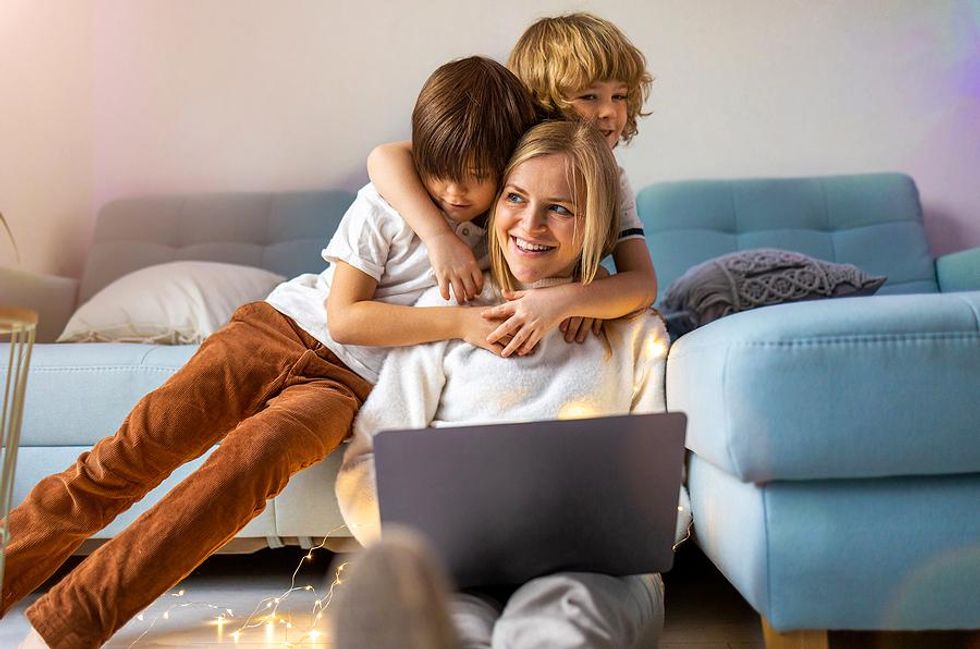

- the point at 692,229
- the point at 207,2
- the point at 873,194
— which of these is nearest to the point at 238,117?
the point at 207,2

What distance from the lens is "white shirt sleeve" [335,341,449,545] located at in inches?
47.8

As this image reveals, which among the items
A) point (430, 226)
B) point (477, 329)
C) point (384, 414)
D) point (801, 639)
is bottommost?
point (801, 639)

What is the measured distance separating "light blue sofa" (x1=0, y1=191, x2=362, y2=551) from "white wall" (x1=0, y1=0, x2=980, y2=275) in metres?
0.22

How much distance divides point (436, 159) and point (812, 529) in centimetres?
67

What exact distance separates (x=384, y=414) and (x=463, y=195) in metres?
0.32

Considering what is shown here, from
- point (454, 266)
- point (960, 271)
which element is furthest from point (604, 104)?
point (960, 271)

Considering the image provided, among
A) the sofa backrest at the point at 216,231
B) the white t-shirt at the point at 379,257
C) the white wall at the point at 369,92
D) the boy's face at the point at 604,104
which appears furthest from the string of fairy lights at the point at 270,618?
the white wall at the point at 369,92

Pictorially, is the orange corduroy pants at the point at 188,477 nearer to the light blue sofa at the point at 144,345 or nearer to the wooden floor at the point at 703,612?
the light blue sofa at the point at 144,345

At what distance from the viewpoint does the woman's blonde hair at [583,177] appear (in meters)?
1.21

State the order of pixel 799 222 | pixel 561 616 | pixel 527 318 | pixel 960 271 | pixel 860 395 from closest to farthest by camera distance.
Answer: pixel 561 616
pixel 860 395
pixel 527 318
pixel 960 271
pixel 799 222

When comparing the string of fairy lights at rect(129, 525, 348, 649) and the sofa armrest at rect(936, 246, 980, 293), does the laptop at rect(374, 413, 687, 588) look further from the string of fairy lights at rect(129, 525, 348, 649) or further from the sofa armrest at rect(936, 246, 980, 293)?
the sofa armrest at rect(936, 246, 980, 293)

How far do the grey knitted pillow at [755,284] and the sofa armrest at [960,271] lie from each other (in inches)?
15.8

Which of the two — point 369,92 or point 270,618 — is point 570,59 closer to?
point 270,618

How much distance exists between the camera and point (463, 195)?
1279 mm
